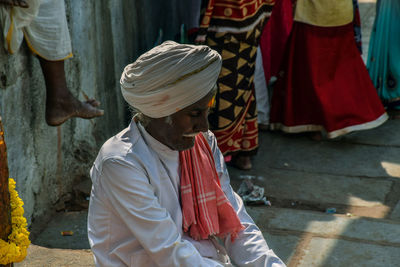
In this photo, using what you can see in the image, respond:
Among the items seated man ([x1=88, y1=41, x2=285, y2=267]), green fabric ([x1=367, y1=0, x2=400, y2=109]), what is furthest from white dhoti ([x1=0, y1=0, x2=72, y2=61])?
green fabric ([x1=367, y1=0, x2=400, y2=109])

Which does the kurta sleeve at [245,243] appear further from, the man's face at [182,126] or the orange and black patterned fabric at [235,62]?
the orange and black patterned fabric at [235,62]

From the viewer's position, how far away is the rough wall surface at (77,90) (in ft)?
12.6

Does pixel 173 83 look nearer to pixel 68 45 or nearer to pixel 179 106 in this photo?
pixel 179 106

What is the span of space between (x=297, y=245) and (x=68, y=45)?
177 centimetres

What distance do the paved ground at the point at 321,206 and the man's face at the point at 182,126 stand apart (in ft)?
4.24

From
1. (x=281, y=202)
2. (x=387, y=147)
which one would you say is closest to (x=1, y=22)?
(x=281, y=202)

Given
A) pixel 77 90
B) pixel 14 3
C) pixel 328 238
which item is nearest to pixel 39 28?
pixel 14 3

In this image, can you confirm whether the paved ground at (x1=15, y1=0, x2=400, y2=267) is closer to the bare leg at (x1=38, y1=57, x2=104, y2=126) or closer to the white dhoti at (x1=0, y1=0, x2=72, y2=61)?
the bare leg at (x1=38, y1=57, x2=104, y2=126)

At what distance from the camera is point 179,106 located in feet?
7.76

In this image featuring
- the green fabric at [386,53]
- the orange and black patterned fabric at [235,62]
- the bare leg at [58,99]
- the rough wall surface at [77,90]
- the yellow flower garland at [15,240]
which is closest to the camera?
the yellow flower garland at [15,240]

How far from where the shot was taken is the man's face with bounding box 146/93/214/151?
240 cm

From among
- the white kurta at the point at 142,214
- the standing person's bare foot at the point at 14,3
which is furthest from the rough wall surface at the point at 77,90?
the white kurta at the point at 142,214

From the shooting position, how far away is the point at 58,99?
404 cm

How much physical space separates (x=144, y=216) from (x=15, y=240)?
0.45 m
